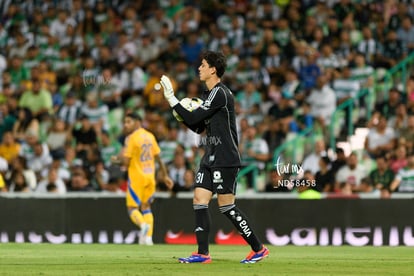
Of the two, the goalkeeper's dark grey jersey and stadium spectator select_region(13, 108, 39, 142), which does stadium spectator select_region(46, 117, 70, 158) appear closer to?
stadium spectator select_region(13, 108, 39, 142)

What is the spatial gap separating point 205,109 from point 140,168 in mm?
5949

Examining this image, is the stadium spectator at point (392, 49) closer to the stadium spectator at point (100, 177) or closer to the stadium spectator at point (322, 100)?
the stadium spectator at point (322, 100)

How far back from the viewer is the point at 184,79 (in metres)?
24.1

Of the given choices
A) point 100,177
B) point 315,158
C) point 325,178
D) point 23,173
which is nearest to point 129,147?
point 100,177

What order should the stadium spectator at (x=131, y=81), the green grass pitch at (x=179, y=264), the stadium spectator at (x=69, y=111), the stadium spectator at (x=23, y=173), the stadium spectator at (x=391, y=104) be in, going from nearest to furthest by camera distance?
the green grass pitch at (x=179, y=264), the stadium spectator at (x=23, y=173), the stadium spectator at (x=391, y=104), the stadium spectator at (x=69, y=111), the stadium spectator at (x=131, y=81)

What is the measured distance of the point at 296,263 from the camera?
1262cm

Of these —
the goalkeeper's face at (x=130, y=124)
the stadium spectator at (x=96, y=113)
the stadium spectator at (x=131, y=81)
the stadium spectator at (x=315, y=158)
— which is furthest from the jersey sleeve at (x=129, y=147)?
the stadium spectator at (x=131, y=81)

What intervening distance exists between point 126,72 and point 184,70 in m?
1.34

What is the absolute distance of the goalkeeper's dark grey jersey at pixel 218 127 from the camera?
11906mm

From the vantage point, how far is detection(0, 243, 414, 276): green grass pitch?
435 inches

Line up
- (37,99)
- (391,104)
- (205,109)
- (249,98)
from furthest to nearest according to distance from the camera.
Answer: (37,99), (249,98), (391,104), (205,109)

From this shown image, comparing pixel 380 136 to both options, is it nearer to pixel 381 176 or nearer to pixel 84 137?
pixel 381 176

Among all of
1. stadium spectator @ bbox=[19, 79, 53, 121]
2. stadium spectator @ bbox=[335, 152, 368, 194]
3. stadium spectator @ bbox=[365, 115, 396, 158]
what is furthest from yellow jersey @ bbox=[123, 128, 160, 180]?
stadium spectator @ bbox=[19, 79, 53, 121]

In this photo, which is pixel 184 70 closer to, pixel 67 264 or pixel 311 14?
pixel 311 14
